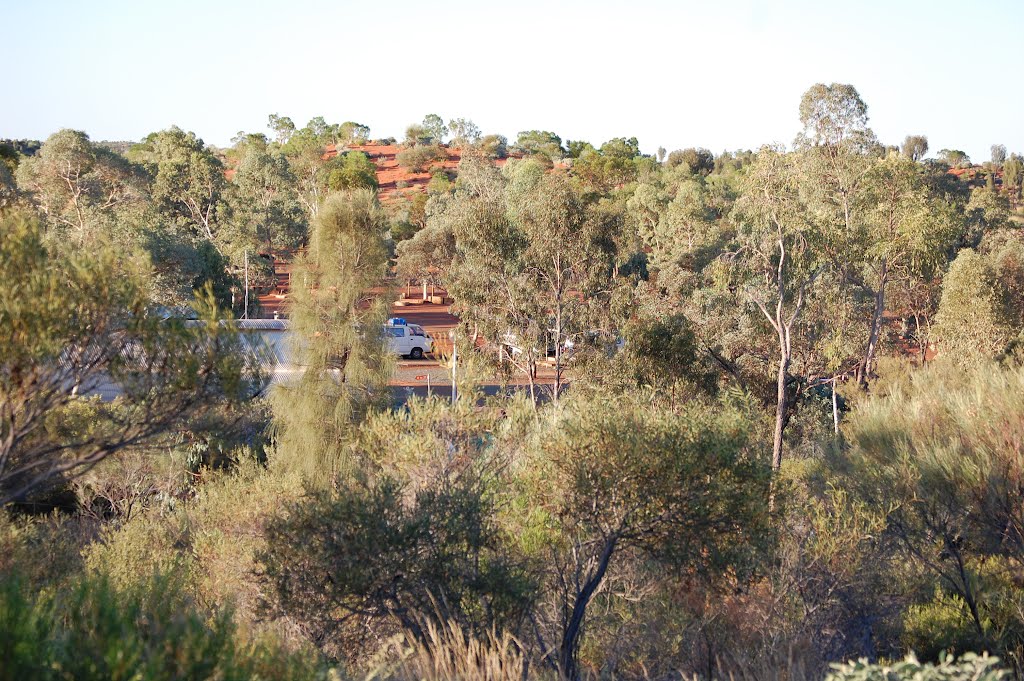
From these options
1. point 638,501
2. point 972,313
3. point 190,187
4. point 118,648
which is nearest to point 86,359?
point 118,648

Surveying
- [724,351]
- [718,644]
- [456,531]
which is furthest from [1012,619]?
[724,351]

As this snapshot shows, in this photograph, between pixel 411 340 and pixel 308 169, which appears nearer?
pixel 411 340

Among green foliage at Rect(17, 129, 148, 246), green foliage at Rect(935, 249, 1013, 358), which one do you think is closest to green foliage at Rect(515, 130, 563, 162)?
green foliage at Rect(17, 129, 148, 246)

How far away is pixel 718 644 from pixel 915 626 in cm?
252

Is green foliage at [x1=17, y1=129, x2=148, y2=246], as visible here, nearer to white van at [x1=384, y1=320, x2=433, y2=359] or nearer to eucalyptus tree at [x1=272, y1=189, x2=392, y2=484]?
white van at [x1=384, y1=320, x2=433, y2=359]

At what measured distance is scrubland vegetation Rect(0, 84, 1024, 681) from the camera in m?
5.69

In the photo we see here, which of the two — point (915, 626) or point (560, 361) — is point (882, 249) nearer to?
point (560, 361)

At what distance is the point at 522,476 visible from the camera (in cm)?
883

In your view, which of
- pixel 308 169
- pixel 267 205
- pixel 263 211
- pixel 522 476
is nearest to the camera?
pixel 522 476

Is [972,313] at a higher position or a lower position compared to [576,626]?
higher

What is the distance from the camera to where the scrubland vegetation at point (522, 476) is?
5.69 metres

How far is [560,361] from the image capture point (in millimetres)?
17953

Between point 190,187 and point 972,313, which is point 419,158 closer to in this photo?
point 190,187

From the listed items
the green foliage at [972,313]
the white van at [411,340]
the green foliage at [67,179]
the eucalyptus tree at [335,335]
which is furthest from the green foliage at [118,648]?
the green foliage at [67,179]
